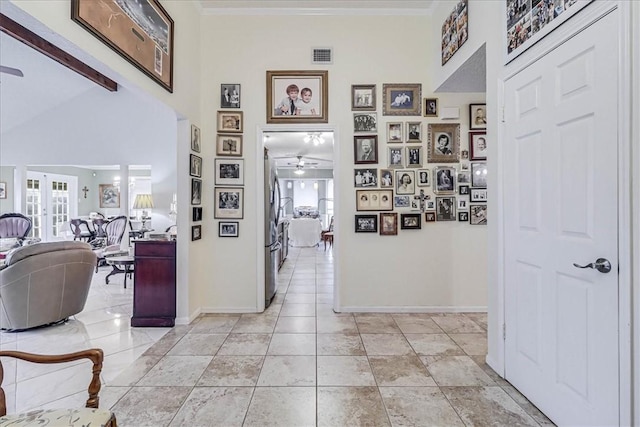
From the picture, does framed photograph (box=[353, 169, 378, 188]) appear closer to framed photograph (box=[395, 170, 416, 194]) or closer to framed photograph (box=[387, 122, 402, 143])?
framed photograph (box=[395, 170, 416, 194])

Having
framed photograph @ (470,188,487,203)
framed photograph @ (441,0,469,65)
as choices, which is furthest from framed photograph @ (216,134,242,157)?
framed photograph @ (470,188,487,203)

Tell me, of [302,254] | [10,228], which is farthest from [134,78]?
[302,254]

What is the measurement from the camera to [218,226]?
3.64 metres

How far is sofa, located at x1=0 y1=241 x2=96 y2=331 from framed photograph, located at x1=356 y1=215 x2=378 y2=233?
10.4ft

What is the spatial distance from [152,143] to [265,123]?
4.06m

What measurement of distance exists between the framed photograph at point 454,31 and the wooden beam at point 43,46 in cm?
352

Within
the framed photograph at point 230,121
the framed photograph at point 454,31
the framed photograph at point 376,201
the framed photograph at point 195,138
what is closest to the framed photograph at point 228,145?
the framed photograph at point 230,121

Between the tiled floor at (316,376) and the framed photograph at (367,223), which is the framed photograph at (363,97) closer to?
the framed photograph at (367,223)

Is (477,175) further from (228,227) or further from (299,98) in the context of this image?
(228,227)

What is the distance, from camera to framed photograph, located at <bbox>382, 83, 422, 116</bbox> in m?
3.63

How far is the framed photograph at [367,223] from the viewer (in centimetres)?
365

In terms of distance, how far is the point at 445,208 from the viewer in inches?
144

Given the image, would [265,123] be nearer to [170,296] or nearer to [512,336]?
[170,296]

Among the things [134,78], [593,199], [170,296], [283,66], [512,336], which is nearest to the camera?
[593,199]
